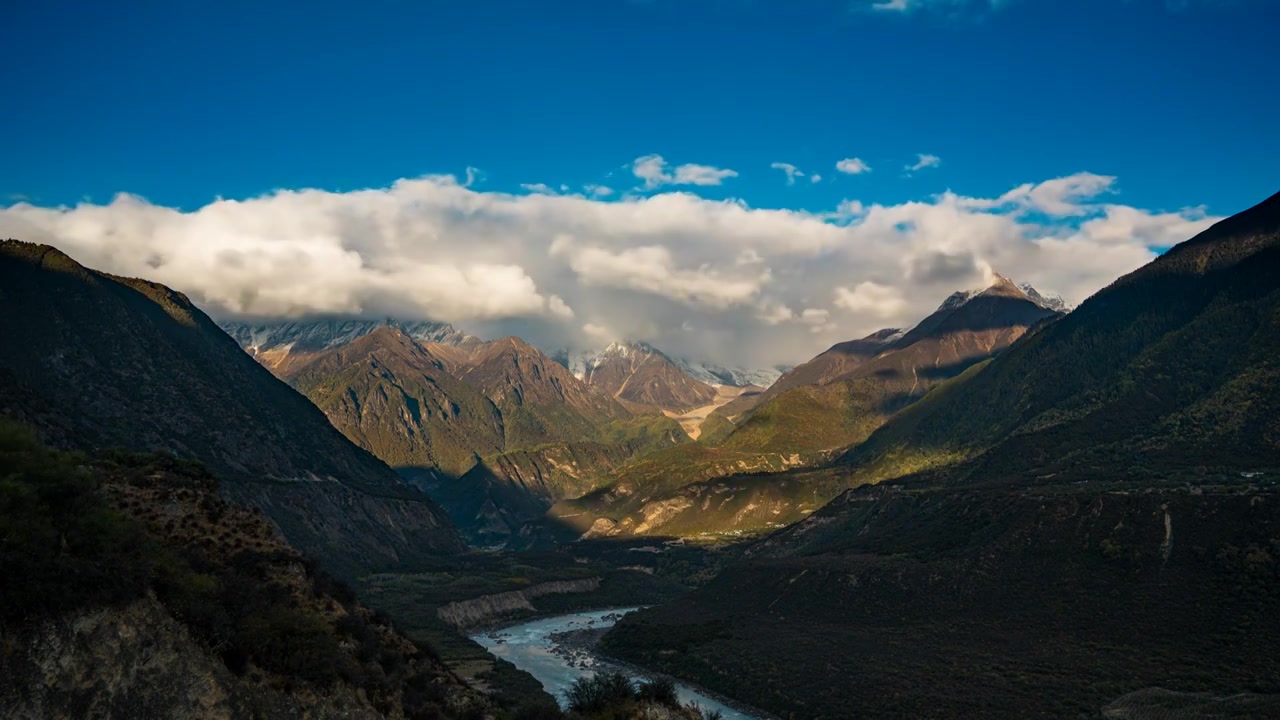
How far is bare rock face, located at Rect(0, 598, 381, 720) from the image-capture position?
32375mm

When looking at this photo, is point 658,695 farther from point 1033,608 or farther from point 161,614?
point 1033,608

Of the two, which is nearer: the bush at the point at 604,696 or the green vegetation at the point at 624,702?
the green vegetation at the point at 624,702

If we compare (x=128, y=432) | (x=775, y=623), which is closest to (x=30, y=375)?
(x=128, y=432)

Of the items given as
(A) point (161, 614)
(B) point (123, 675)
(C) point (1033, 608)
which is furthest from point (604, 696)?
(C) point (1033, 608)

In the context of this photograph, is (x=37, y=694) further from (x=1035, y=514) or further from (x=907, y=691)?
(x=1035, y=514)

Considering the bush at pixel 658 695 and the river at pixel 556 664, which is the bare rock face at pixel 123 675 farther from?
the river at pixel 556 664

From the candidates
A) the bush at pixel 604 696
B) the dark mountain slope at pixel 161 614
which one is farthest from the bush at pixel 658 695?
the dark mountain slope at pixel 161 614

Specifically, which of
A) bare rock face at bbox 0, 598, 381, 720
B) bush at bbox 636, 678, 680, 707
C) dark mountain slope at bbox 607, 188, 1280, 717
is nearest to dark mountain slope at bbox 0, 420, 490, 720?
bare rock face at bbox 0, 598, 381, 720

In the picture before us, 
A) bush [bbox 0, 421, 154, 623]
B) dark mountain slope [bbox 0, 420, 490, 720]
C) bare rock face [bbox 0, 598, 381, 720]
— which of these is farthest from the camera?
bush [bbox 0, 421, 154, 623]

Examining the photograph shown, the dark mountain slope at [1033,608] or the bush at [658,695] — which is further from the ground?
the bush at [658,695]

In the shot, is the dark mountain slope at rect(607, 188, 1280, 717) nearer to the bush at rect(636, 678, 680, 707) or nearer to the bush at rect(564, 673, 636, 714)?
the bush at rect(636, 678, 680, 707)

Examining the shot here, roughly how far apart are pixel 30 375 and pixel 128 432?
22.7m

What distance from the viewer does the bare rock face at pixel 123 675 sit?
32.4 m

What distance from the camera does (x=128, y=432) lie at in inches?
7721
